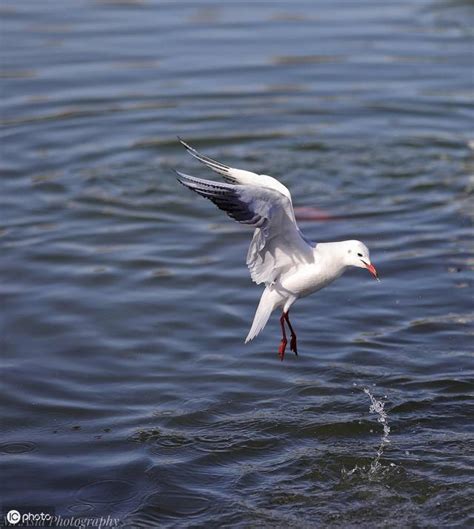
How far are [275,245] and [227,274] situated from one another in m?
2.93

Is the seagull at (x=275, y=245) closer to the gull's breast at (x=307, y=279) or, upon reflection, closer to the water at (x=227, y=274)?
the gull's breast at (x=307, y=279)

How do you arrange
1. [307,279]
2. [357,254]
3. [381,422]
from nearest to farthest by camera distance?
[357,254] → [307,279] → [381,422]

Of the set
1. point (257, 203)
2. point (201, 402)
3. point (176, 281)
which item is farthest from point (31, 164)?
point (257, 203)

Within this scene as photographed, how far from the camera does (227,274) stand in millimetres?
11320

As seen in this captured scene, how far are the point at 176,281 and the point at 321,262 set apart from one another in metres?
3.12

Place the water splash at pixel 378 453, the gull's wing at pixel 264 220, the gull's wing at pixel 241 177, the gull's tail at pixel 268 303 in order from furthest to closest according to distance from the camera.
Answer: the gull's tail at pixel 268 303 < the gull's wing at pixel 241 177 < the water splash at pixel 378 453 < the gull's wing at pixel 264 220

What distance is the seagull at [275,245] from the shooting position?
7.74 meters

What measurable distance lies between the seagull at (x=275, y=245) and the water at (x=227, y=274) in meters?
0.98

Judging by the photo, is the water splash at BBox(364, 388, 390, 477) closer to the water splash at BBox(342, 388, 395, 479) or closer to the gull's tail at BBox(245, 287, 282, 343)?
the water splash at BBox(342, 388, 395, 479)

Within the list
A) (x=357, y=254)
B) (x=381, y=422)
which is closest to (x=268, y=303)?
(x=357, y=254)

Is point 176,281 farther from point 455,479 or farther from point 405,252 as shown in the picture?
point 455,479

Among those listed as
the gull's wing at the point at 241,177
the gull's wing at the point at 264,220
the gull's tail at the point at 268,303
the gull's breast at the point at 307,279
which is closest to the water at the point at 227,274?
the gull's tail at the point at 268,303

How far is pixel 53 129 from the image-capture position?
15234 mm

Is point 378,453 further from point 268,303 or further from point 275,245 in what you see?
point 275,245
